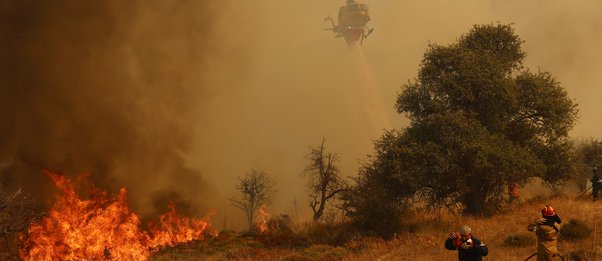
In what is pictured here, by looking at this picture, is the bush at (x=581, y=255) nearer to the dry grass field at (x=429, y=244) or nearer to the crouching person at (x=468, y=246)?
the dry grass field at (x=429, y=244)

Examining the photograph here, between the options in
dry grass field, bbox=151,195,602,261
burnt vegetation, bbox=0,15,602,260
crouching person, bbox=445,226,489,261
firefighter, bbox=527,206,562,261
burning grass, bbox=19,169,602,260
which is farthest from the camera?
burnt vegetation, bbox=0,15,602,260

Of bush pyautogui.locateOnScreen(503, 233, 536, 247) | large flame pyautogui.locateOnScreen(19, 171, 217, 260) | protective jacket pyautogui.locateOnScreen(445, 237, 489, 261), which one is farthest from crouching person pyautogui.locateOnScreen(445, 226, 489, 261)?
large flame pyautogui.locateOnScreen(19, 171, 217, 260)

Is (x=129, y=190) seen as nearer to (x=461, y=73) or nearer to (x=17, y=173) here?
(x=17, y=173)

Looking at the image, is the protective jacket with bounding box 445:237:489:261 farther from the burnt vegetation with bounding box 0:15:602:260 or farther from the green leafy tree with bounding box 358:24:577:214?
the green leafy tree with bounding box 358:24:577:214

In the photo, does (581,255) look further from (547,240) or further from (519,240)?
(547,240)

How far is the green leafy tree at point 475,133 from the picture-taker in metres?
21.3

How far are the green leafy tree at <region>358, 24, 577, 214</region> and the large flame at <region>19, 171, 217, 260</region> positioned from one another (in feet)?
53.7

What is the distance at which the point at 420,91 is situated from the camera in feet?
79.8

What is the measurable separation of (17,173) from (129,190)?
31.9 feet

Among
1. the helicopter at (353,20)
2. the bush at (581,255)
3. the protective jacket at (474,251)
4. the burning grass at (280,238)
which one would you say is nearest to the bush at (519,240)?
the burning grass at (280,238)

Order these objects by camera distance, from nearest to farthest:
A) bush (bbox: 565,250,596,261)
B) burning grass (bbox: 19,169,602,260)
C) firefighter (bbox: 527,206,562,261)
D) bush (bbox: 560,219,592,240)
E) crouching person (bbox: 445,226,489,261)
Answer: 1. crouching person (bbox: 445,226,489,261)
2. firefighter (bbox: 527,206,562,261)
3. bush (bbox: 565,250,596,261)
4. bush (bbox: 560,219,592,240)
5. burning grass (bbox: 19,169,602,260)

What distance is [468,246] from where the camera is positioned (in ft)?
26.6

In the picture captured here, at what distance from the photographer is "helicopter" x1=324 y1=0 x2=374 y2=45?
156750 mm

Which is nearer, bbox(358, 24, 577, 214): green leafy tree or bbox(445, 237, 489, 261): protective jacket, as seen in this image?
bbox(445, 237, 489, 261): protective jacket
